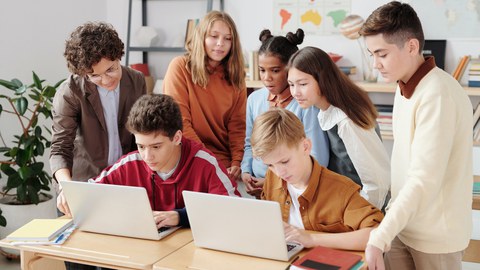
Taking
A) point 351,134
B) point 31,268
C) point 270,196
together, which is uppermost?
point 351,134

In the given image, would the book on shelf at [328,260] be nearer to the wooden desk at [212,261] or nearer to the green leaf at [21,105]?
the wooden desk at [212,261]

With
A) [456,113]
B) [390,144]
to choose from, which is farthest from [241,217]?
A: [390,144]

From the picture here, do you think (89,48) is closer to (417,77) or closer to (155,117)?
(155,117)

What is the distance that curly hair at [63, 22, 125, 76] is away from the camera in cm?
227

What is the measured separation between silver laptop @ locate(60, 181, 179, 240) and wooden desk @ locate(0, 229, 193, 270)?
26 millimetres

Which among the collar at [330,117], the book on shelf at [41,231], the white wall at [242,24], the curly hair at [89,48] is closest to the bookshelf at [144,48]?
the white wall at [242,24]

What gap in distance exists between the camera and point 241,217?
6.04ft

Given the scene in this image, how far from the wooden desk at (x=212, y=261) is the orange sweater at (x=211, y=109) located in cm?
84

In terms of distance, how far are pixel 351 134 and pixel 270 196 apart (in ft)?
1.20

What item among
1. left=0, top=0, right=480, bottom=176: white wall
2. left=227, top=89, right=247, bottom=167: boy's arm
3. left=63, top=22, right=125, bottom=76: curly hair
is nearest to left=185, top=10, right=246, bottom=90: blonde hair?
left=227, top=89, right=247, bottom=167: boy's arm

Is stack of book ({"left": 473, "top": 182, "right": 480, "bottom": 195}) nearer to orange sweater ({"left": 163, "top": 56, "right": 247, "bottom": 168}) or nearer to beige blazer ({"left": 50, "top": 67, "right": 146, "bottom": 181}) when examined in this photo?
orange sweater ({"left": 163, "top": 56, "right": 247, "bottom": 168})

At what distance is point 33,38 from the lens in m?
4.38

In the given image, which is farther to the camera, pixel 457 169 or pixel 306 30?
pixel 306 30

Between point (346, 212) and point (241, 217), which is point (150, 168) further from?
point (346, 212)
